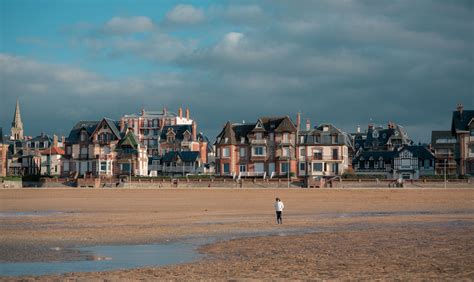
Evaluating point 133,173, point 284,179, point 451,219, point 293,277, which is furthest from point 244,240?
point 133,173

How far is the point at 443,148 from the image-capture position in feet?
387

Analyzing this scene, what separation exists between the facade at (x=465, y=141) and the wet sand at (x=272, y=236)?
138ft

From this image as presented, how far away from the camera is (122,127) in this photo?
110 m

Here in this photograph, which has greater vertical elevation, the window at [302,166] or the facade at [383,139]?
the facade at [383,139]

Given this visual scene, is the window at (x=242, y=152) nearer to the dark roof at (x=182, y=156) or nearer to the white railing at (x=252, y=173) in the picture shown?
the white railing at (x=252, y=173)

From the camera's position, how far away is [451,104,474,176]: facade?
91.4 m

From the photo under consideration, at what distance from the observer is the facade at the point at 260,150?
319 ft

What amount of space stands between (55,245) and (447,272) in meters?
14.2

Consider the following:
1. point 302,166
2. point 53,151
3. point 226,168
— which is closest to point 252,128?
point 226,168

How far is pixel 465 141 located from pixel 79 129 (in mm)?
54270

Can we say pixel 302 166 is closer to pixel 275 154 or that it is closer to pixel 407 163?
pixel 275 154

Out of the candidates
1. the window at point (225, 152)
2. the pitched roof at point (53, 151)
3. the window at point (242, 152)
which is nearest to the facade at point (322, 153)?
the window at point (242, 152)

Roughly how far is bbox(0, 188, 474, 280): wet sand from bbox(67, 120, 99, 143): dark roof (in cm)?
5541

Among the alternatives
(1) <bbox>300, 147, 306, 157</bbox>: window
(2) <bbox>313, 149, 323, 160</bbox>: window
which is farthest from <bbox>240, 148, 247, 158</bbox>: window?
(2) <bbox>313, 149, 323, 160</bbox>: window
